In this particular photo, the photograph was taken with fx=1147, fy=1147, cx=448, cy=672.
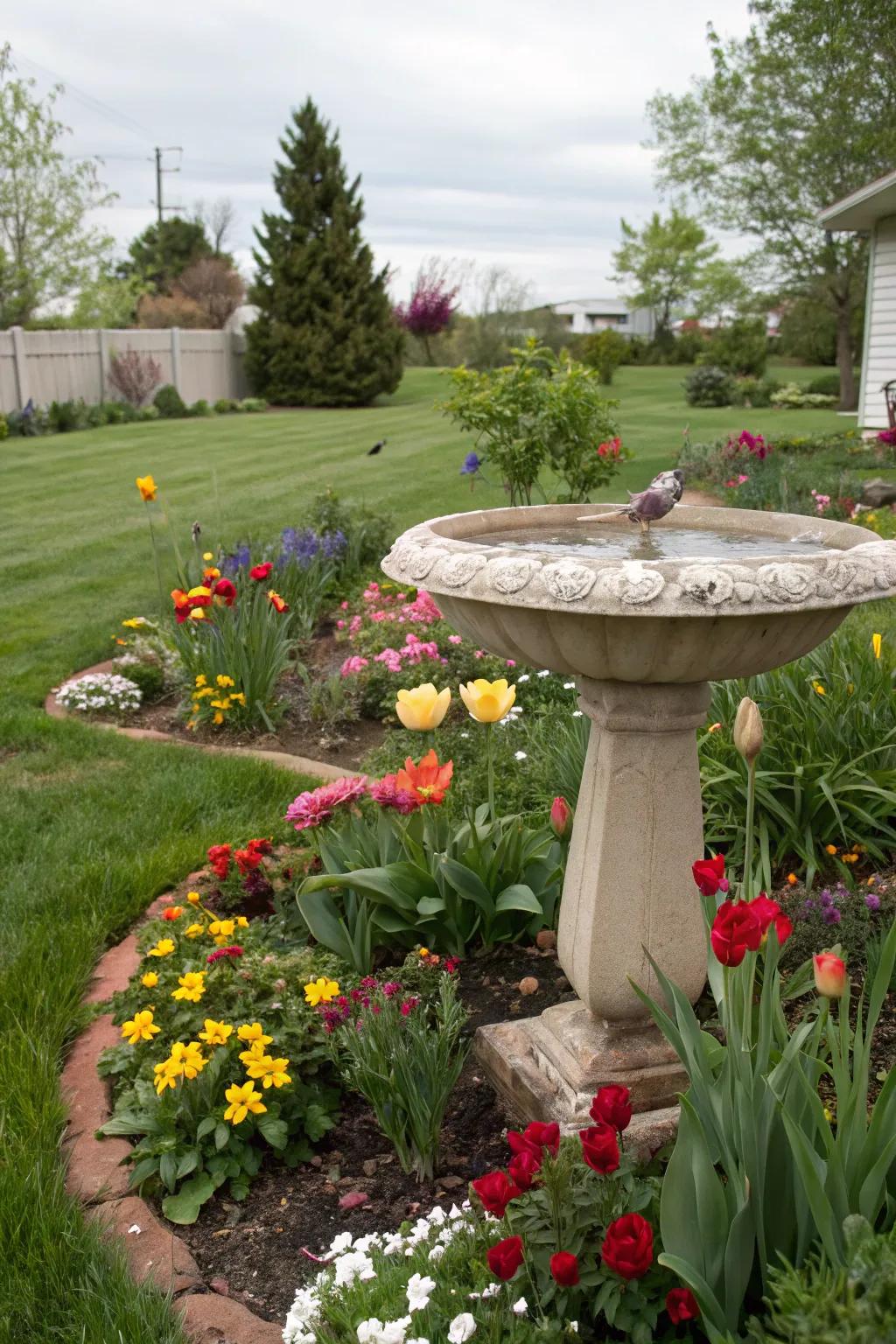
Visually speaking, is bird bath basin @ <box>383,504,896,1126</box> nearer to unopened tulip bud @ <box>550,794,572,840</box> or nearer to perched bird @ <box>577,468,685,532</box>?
perched bird @ <box>577,468,685,532</box>

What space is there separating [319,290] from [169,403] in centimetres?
421

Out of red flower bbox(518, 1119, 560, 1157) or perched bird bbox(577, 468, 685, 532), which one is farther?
perched bird bbox(577, 468, 685, 532)

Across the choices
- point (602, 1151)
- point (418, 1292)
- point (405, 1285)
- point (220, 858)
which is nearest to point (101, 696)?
point (220, 858)

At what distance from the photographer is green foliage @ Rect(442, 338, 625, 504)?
306 inches

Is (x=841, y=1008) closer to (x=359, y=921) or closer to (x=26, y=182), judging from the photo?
(x=359, y=921)

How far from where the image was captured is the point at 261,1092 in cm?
267

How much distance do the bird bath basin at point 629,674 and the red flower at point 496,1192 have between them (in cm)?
89

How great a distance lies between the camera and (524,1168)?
1.71m

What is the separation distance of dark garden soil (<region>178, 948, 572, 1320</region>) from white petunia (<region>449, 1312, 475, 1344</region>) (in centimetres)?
64

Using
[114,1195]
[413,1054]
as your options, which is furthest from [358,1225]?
[114,1195]

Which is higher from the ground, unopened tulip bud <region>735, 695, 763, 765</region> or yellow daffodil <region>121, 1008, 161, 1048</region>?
unopened tulip bud <region>735, 695, 763, 765</region>

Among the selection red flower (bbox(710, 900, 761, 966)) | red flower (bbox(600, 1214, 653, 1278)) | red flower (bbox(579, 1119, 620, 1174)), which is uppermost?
red flower (bbox(710, 900, 761, 966))

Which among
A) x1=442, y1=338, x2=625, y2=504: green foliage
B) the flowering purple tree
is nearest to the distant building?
the flowering purple tree

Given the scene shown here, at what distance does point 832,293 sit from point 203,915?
26.3 metres
